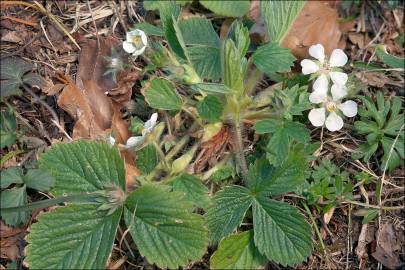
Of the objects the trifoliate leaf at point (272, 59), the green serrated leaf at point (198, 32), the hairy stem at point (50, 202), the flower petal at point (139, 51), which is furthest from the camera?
the green serrated leaf at point (198, 32)

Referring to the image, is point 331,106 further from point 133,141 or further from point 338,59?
point 133,141

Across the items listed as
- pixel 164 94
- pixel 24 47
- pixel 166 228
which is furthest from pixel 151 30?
pixel 166 228

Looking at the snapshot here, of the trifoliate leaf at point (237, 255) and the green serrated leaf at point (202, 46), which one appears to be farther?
the green serrated leaf at point (202, 46)

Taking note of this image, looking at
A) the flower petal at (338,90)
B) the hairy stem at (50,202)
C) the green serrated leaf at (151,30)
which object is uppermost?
the green serrated leaf at (151,30)

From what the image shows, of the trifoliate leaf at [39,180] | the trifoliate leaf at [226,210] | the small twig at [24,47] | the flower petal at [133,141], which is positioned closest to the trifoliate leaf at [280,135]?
the trifoliate leaf at [226,210]

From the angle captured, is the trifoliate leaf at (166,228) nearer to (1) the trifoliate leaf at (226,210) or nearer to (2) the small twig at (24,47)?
(1) the trifoliate leaf at (226,210)

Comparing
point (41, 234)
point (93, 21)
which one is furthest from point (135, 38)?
point (41, 234)

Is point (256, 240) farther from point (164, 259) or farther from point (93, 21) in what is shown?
point (93, 21)
